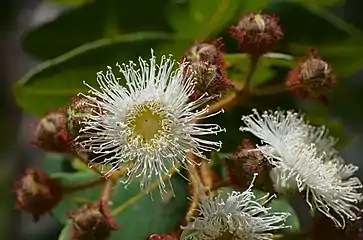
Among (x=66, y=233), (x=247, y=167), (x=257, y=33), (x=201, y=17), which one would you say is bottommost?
(x=66, y=233)

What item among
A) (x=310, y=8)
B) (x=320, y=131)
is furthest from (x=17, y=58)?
(x=320, y=131)

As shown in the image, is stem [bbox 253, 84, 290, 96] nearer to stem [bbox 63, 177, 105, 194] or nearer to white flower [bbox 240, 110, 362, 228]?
white flower [bbox 240, 110, 362, 228]

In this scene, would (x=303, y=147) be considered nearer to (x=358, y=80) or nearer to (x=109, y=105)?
(x=109, y=105)

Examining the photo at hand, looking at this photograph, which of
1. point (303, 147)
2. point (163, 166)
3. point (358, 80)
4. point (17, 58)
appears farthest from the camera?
point (17, 58)

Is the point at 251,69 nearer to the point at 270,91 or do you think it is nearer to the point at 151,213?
the point at 270,91

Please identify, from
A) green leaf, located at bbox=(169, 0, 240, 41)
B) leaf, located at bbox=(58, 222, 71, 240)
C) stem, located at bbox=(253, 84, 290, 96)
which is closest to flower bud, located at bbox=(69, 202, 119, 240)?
leaf, located at bbox=(58, 222, 71, 240)

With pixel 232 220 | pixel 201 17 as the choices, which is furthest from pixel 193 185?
pixel 201 17
